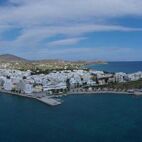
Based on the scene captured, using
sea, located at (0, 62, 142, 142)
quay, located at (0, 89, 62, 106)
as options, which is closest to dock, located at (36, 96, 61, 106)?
quay, located at (0, 89, 62, 106)

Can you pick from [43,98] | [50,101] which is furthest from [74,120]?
[43,98]

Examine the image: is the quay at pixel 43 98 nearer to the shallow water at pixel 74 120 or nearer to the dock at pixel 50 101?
the dock at pixel 50 101

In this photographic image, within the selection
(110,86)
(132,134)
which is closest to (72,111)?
(132,134)

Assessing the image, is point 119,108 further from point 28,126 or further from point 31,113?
point 28,126

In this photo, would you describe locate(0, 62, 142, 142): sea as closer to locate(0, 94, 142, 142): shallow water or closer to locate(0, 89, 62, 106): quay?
locate(0, 94, 142, 142): shallow water

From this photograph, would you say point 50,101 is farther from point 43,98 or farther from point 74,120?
point 74,120

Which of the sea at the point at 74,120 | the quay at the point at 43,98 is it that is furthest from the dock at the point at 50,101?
the sea at the point at 74,120

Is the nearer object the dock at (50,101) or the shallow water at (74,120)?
the shallow water at (74,120)

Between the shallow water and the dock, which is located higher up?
the dock
